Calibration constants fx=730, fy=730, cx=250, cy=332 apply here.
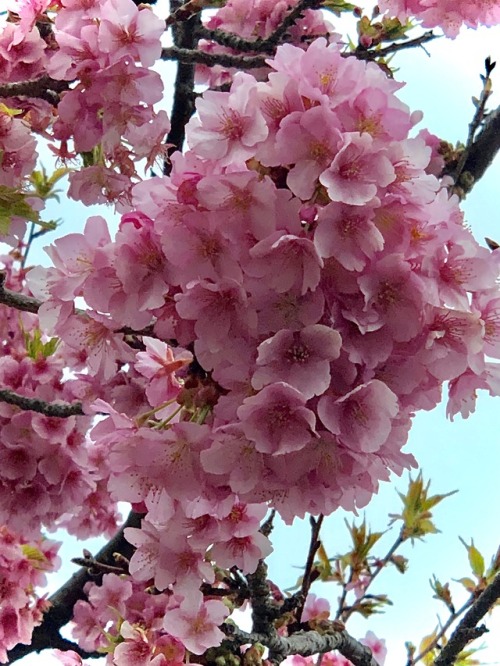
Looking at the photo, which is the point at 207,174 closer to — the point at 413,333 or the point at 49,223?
the point at 413,333

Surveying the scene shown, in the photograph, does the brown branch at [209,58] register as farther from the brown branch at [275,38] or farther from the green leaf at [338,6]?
the green leaf at [338,6]

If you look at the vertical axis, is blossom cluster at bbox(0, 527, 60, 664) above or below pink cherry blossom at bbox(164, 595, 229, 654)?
above

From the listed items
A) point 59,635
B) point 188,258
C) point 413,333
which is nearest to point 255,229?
point 188,258

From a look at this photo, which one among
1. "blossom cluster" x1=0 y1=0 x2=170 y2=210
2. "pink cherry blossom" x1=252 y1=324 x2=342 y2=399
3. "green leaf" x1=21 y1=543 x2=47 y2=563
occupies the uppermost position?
"blossom cluster" x1=0 y1=0 x2=170 y2=210

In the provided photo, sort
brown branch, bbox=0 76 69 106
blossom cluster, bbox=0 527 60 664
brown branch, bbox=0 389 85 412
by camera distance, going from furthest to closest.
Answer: blossom cluster, bbox=0 527 60 664 < brown branch, bbox=0 389 85 412 < brown branch, bbox=0 76 69 106

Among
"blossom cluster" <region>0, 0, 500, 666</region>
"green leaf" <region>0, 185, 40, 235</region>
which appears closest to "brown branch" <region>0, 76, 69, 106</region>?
"green leaf" <region>0, 185, 40, 235</region>

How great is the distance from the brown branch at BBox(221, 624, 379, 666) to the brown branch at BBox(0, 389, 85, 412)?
60 centimetres

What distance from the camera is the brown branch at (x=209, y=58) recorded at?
1.54 meters

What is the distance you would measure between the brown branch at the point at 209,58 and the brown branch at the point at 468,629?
1239 millimetres

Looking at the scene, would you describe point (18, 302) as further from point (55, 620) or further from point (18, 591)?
point (55, 620)

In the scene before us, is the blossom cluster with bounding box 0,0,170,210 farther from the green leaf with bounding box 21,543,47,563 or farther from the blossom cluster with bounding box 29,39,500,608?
the green leaf with bounding box 21,543,47,563

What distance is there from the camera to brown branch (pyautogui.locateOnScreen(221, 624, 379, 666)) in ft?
5.28

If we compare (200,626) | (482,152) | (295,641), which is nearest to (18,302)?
(200,626)

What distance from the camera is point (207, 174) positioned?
84cm
